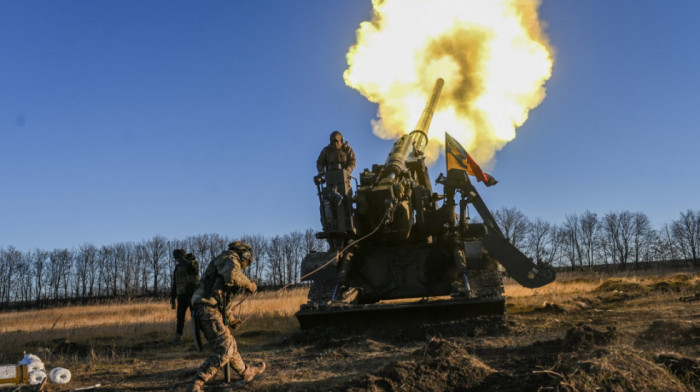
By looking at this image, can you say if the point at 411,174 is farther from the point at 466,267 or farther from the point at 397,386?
the point at 397,386

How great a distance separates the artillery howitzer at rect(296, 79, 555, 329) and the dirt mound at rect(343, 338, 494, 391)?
15.4 ft

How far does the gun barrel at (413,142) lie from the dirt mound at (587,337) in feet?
18.9

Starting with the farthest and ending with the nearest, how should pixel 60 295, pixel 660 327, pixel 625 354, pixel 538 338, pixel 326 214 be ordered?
pixel 60 295, pixel 326 214, pixel 538 338, pixel 660 327, pixel 625 354

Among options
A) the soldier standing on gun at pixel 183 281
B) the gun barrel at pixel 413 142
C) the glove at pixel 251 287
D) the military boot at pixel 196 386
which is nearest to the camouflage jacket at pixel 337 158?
the gun barrel at pixel 413 142

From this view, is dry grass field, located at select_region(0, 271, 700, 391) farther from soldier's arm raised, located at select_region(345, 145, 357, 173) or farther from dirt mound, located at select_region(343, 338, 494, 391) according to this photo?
soldier's arm raised, located at select_region(345, 145, 357, 173)

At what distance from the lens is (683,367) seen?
15.9 ft

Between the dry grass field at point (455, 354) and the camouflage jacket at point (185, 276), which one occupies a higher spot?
the camouflage jacket at point (185, 276)

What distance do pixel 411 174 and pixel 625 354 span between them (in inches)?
346

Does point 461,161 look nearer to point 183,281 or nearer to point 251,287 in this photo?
point 183,281

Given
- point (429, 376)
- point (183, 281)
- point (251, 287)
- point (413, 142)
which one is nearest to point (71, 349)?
point (183, 281)

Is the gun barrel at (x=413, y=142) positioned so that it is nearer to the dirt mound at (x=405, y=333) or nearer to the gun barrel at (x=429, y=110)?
the gun barrel at (x=429, y=110)

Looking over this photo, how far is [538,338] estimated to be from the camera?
26.6 ft

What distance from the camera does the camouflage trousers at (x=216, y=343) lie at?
584 centimetres

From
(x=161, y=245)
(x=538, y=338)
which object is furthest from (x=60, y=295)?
(x=538, y=338)
